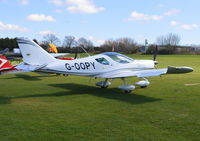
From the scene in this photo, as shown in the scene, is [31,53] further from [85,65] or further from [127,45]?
[127,45]

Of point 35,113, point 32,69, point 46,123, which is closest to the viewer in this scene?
point 46,123

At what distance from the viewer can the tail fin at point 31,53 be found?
30.8ft

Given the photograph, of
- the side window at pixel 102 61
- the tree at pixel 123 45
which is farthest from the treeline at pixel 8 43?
the side window at pixel 102 61

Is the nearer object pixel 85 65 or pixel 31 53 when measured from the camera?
pixel 31 53

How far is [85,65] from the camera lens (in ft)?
32.9

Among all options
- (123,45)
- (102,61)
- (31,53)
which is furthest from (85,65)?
(123,45)

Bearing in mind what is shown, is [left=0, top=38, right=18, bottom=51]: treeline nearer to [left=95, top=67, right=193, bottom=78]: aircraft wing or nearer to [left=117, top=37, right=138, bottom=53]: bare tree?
[left=117, top=37, right=138, bottom=53]: bare tree

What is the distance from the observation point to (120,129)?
16.7 ft

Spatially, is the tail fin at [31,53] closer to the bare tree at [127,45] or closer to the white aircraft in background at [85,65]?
the white aircraft in background at [85,65]

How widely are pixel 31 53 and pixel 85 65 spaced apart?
7.50ft

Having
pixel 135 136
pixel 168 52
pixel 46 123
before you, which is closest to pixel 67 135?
pixel 46 123

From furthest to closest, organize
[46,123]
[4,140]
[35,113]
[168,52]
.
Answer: [168,52] → [35,113] → [46,123] → [4,140]

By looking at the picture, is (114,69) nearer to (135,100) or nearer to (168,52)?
(135,100)

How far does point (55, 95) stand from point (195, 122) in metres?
5.63
